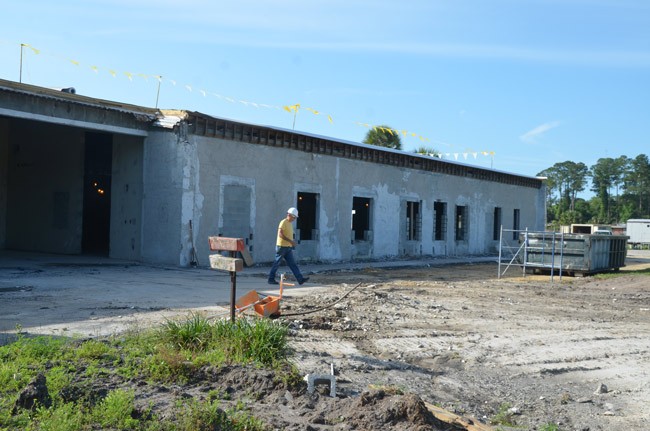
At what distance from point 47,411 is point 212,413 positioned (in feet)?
4.43

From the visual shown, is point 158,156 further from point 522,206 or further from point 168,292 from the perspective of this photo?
point 522,206

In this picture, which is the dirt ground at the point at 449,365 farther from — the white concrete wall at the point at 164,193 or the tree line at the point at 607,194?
the tree line at the point at 607,194

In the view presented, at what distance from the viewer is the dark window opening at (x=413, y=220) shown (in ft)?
106

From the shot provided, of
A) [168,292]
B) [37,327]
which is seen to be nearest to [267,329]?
[37,327]

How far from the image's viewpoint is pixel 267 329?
7.38m

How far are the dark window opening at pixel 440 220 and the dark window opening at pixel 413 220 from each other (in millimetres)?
2079

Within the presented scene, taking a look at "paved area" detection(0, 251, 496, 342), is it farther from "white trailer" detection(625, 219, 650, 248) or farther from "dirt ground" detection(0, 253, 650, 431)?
"white trailer" detection(625, 219, 650, 248)

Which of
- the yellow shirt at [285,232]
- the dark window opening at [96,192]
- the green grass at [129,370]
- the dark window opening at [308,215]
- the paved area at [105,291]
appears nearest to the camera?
the green grass at [129,370]

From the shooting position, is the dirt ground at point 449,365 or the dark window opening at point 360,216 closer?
the dirt ground at point 449,365

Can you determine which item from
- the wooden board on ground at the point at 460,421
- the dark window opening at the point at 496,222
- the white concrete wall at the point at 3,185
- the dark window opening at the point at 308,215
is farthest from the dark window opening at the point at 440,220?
the wooden board on ground at the point at 460,421

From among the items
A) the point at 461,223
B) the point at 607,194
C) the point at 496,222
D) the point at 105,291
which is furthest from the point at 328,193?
the point at 607,194

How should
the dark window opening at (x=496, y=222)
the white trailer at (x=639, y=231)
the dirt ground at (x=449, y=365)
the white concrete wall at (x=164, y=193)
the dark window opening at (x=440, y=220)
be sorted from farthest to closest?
the white trailer at (x=639, y=231) → the dark window opening at (x=496, y=222) → the dark window opening at (x=440, y=220) → the white concrete wall at (x=164, y=193) → the dirt ground at (x=449, y=365)

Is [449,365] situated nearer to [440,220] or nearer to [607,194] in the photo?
[440,220]

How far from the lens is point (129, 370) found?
21.8 ft
